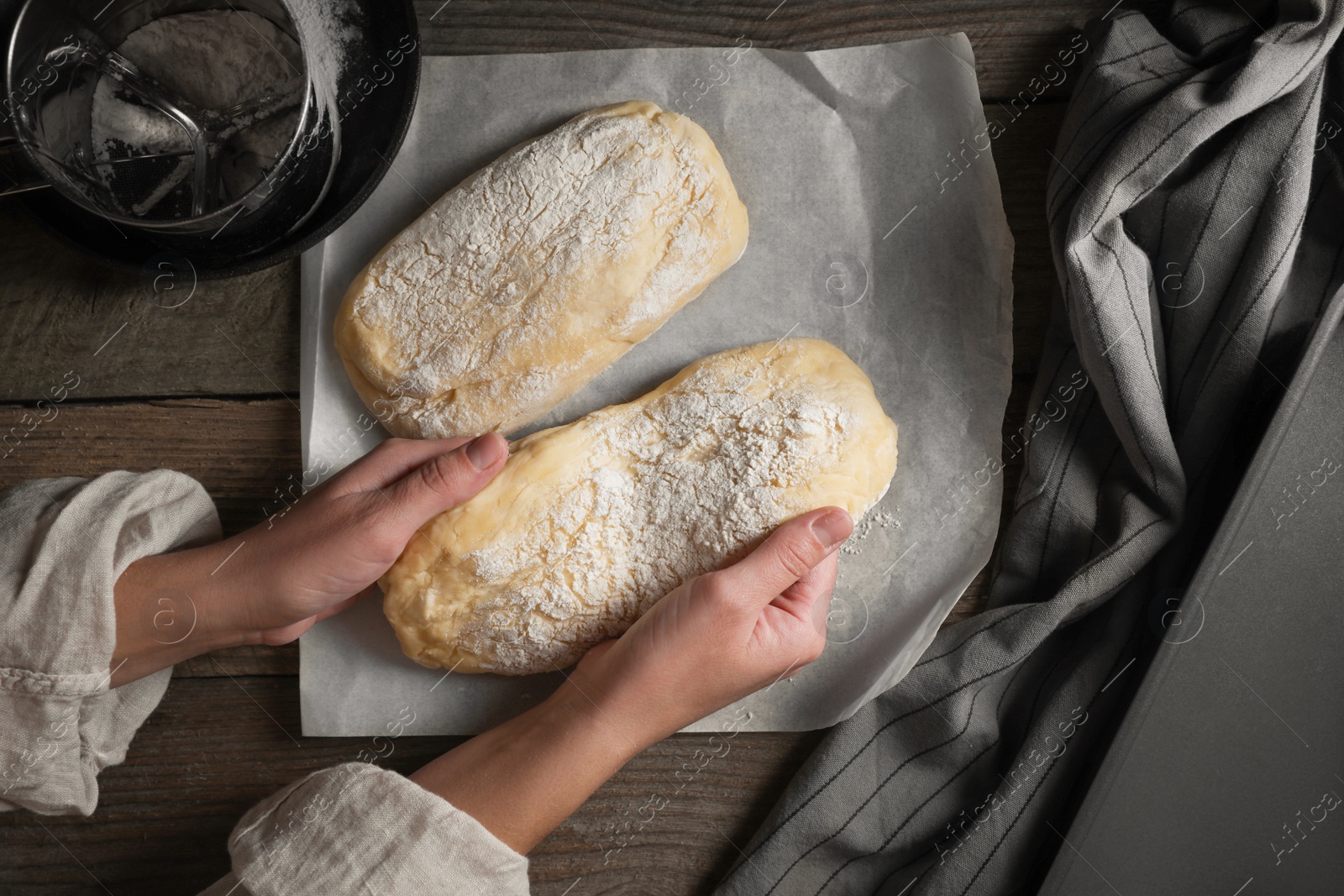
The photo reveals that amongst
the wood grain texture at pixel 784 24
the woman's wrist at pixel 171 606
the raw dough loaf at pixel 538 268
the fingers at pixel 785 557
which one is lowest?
the fingers at pixel 785 557

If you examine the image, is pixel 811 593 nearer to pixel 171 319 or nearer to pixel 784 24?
pixel 784 24

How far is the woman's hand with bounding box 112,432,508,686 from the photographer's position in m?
0.87

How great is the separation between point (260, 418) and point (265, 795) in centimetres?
46

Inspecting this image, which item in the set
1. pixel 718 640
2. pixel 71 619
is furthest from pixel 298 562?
pixel 718 640

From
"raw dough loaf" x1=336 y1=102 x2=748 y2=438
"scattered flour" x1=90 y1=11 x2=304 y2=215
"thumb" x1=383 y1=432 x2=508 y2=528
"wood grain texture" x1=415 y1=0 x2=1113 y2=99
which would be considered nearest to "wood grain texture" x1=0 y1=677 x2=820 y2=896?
"thumb" x1=383 y1=432 x2=508 y2=528

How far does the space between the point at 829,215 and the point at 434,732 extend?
2.62 ft

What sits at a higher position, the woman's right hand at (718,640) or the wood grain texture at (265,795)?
the woman's right hand at (718,640)

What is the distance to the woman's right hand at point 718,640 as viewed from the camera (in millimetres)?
834

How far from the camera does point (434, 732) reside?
966 millimetres

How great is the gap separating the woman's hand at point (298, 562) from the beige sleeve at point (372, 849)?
0.21 metres

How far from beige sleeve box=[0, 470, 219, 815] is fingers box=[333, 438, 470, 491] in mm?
209

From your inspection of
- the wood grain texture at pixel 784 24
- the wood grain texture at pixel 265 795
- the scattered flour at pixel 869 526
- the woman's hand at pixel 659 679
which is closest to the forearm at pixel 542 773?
the woman's hand at pixel 659 679

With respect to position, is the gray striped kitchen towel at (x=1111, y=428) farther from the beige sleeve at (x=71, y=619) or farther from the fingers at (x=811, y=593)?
the beige sleeve at (x=71, y=619)

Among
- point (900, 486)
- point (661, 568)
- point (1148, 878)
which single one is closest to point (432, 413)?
point (661, 568)
